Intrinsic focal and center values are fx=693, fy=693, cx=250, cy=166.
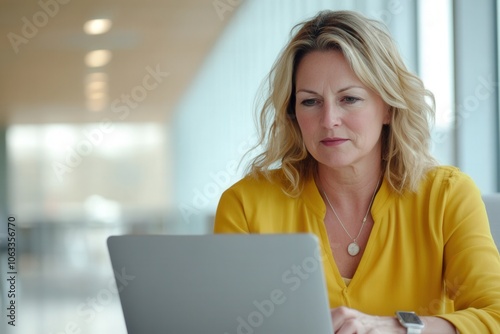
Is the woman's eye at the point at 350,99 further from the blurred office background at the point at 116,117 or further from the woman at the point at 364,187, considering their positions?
the blurred office background at the point at 116,117

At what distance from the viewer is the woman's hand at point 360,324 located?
1.27 meters

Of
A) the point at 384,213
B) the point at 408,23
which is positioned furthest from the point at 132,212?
the point at 384,213

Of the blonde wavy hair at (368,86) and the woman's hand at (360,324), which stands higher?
the blonde wavy hair at (368,86)

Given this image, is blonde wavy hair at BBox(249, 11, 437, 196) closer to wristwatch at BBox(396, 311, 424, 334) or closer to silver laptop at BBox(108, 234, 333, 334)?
wristwatch at BBox(396, 311, 424, 334)

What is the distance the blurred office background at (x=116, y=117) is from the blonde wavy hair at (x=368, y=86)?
2192 mm

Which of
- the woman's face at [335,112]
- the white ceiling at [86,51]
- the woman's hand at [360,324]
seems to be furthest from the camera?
the white ceiling at [86,51]

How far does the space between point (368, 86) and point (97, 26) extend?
2.80m

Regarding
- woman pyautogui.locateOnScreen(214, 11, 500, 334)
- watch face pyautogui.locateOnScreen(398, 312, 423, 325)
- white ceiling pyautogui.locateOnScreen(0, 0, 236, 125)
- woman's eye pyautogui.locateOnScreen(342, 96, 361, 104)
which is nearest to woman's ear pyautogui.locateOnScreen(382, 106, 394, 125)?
woman pyautogui.locateOnScreen(214, 11, 500, 334)

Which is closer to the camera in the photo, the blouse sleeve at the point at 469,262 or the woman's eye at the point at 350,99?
the blouse sleeve at the point at 469,262

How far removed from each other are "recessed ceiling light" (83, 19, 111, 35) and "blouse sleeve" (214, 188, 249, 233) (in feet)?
8.64

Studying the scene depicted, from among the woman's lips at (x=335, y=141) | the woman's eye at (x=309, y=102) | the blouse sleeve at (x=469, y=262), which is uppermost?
the woman's eye at (x=309, y=102)

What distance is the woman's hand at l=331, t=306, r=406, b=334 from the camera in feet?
4.18

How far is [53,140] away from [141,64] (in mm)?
705

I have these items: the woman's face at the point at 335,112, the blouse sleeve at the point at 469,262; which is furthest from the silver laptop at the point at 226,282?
the woman's face at the point at 335,112
